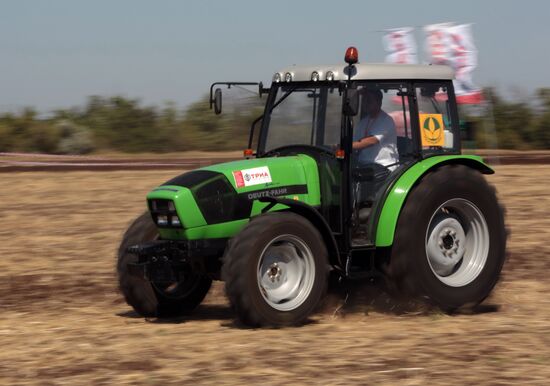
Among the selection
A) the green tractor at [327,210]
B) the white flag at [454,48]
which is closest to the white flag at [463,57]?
the white flag at [454,48]

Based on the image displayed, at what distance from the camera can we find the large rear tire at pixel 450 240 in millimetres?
8688

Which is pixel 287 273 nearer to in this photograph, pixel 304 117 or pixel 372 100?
pixel 304 117

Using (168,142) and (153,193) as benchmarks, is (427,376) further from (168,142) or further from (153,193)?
(168,142)

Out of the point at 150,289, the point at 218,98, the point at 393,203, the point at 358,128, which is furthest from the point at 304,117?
the point at 150,289

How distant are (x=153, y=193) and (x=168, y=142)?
24824 millimetres

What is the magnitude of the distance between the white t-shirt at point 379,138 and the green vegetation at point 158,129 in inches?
824

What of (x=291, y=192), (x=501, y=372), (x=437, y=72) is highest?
(x=437, y=72)

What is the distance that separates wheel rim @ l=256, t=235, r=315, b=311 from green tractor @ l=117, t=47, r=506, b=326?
11 mm

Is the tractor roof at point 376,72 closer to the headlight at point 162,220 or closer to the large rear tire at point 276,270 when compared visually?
the large rear tire at point 276,270

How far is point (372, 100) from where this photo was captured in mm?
8836

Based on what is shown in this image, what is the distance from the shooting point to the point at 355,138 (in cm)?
874

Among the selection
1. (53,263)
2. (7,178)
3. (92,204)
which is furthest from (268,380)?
(7,178)

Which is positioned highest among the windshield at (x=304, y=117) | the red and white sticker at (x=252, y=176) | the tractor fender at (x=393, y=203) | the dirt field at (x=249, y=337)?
the windshield at (x=304, y=117)

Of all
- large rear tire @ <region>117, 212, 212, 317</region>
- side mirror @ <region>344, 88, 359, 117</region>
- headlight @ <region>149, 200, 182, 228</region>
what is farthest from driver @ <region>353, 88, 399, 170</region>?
large rear tire @ <region>117, 212, 212, 317</region>
